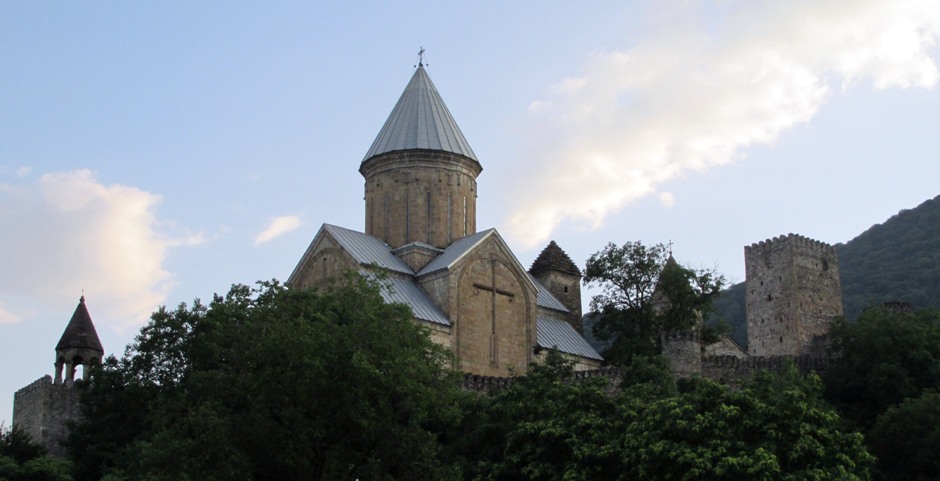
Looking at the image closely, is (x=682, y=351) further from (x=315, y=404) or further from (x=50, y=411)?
(x=50, y=411)

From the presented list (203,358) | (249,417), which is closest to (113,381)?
(203,358)

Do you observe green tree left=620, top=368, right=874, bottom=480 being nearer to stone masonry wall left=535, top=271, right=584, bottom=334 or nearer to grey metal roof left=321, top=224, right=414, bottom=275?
grey metal roof left=321, top=224, right=414, bottom=275

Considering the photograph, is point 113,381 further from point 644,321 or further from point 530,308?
point 644,321

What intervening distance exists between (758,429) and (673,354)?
914 centimetres

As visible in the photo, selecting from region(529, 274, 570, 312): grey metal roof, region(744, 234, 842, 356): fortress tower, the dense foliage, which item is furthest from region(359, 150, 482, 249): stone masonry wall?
the dense foliage

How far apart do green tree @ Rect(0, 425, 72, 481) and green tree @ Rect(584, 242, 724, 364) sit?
1585 centimetres

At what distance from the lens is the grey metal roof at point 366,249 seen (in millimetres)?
34094

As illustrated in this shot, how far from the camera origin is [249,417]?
2272cm

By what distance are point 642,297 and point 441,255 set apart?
665 cm

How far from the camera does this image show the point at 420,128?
122 ft

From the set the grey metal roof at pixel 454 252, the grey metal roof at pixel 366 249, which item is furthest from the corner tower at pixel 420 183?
the grey metal roof at pixel 366 249

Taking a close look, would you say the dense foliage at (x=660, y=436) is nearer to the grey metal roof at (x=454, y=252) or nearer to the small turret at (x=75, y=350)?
the grey metal roof at (x=454, y=252)

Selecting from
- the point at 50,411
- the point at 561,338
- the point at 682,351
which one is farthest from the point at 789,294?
the point at 50,411

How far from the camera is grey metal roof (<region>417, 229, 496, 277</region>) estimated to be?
34.3 meters
